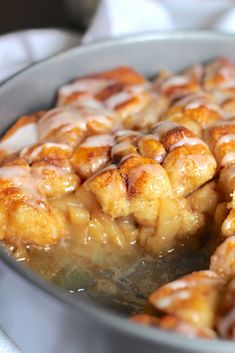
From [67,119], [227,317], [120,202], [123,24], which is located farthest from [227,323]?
[123,24]

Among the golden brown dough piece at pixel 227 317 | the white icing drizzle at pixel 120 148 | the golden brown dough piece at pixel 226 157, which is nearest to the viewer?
the golden brown dough piece at pixel 227 317

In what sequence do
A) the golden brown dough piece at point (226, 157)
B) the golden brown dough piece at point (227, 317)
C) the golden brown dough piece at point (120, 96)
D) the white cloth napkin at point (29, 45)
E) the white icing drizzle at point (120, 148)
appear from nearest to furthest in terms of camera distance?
the golden brown dough piece at point (227, 317)
the golden brown dough piece at point (226, 157)
the white icing drizzle at point (120, 148)
the golden brown dough piece at point (120, 96)
the white cloth napkin at point (29, 45)

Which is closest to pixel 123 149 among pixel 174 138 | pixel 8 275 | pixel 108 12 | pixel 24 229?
pixel 174 138

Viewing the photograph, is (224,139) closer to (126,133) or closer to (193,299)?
(126,133)

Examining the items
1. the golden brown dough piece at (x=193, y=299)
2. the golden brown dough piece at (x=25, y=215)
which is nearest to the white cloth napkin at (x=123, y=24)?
the golden brown dough piece at (x=25, y=215)

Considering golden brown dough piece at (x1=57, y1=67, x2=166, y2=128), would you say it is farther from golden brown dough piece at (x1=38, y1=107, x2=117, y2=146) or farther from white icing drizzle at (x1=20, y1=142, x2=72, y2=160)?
white icing drizzle at (x1=20, y1=142, x2=72, y2=160)

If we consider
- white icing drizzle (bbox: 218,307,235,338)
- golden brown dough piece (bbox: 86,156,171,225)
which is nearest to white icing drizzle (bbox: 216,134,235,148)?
golden brown dough piece (bbox: 86,156,171,225)

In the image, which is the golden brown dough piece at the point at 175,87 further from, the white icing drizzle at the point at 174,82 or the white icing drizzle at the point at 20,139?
the white icing drizzle at the point at 20,139
